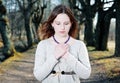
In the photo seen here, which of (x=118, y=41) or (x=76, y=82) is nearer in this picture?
(x=76, y=82)

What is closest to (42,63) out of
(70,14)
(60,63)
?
(60,63)

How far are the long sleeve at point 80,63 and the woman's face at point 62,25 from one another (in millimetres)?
211

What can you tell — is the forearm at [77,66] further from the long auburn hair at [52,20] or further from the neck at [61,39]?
the long auburn hair at [52,20]

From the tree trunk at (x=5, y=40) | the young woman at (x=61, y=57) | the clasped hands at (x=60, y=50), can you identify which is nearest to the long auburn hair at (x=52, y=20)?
the young woman at (x=61, y=57)

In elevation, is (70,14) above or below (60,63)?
above

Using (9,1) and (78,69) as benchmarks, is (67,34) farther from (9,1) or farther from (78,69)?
(9,1)

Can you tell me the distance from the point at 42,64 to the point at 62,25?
414mm

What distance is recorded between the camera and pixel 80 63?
3.54 m

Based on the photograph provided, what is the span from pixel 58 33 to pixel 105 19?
79.4 ft

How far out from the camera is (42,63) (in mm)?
3574

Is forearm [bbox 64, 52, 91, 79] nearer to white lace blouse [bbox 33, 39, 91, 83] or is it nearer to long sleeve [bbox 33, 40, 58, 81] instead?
white lace blouse [bbox 33, 39, 91, 83]

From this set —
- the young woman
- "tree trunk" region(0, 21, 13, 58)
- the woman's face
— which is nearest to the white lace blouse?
the young woman

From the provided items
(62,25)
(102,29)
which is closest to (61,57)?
(62,25)

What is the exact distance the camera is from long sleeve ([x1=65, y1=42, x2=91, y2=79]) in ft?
11.4
